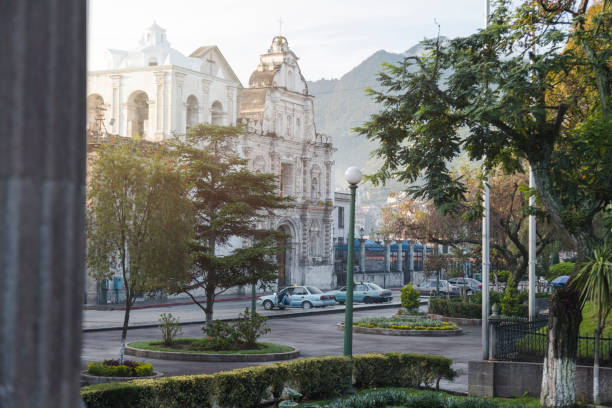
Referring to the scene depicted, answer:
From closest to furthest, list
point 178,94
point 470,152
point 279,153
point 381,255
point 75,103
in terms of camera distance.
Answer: point 75,103 → point 470,152 → point 178,94 → point 279,153 → point 381,255

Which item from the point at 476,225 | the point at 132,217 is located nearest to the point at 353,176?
the point at 132,217

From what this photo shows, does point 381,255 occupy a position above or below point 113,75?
below

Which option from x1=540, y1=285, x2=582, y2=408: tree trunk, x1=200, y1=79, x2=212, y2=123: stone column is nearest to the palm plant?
x1=540, y1=285, x2=582, y2=408: tree trunk

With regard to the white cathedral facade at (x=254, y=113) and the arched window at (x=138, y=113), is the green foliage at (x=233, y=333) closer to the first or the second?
the white cathedral facade at (x=254, y=113)

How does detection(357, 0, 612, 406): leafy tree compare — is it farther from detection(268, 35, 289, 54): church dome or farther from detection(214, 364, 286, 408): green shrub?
detection(268, 35, 289, 54): church dome

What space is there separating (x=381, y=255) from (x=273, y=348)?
175ft

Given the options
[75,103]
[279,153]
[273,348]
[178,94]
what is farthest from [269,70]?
[75,103]

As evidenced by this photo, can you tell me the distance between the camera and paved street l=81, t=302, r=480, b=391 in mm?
19484

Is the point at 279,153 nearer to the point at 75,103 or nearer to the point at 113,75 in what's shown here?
the point at 113,75

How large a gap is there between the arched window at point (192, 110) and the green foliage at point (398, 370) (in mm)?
43238

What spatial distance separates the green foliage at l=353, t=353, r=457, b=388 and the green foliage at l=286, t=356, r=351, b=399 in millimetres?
663

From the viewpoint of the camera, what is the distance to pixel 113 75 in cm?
5522

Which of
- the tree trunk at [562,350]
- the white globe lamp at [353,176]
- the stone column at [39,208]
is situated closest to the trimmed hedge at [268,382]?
the tree trunk at [562,350]

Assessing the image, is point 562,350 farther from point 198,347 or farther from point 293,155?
point 293,155
